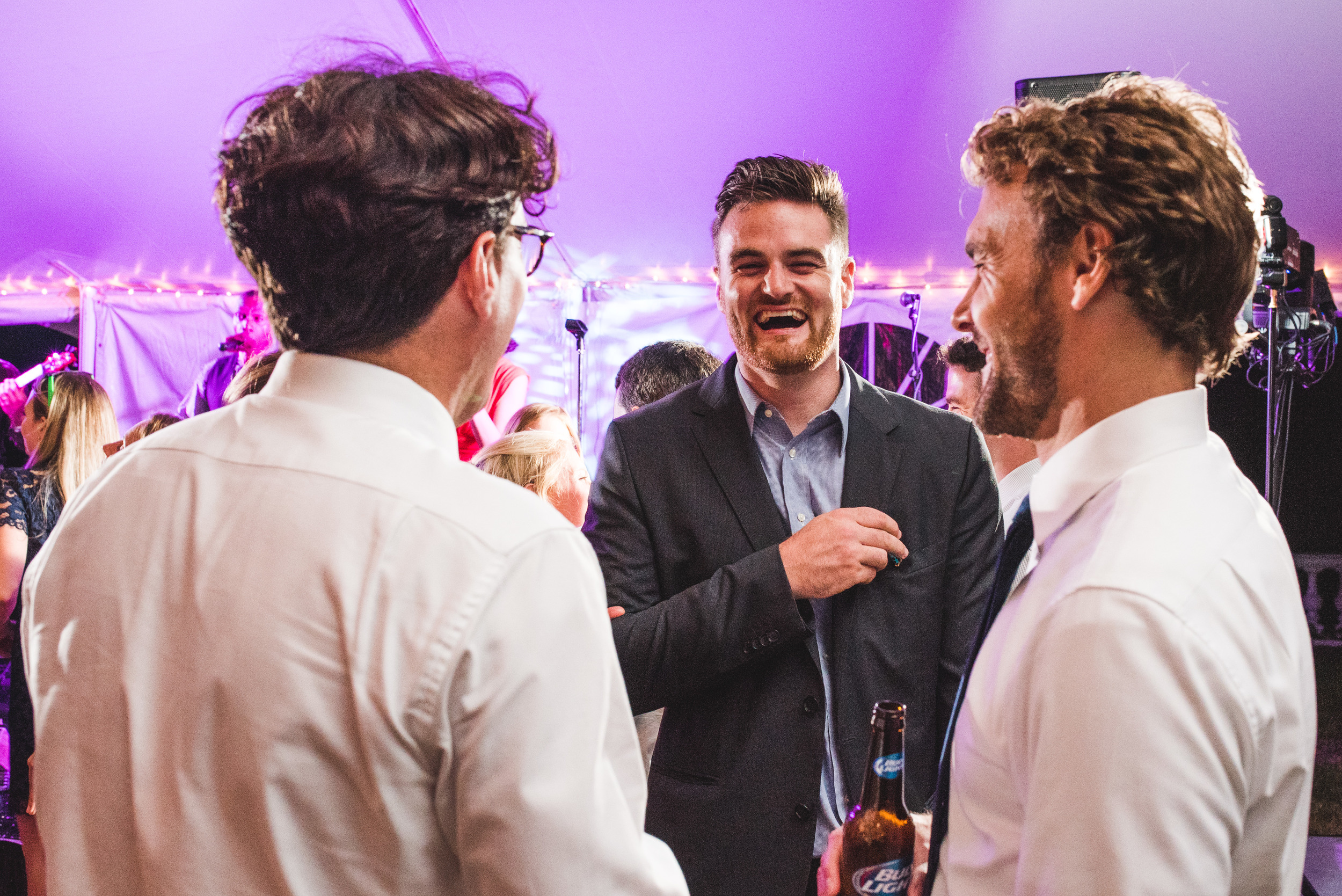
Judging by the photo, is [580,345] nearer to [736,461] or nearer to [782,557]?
[736,461]

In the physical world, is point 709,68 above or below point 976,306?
above

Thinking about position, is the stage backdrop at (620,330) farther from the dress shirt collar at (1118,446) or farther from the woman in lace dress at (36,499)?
the dress shirt collar at (1118,446)

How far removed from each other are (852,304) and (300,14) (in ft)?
12.7

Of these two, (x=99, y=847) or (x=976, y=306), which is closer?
(x=99, y=847)

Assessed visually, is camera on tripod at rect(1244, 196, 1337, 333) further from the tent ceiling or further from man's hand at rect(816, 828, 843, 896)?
man's hand at rect(816, 828, 843, 896)

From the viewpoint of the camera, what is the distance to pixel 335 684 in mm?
757

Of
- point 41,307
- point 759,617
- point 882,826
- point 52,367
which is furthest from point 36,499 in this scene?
point 41,307

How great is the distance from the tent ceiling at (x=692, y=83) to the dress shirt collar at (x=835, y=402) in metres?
2.63

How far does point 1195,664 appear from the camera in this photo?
772 mm

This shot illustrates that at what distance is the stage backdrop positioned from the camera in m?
6.36

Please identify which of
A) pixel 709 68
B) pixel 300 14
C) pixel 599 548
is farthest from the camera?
pixel 709 68

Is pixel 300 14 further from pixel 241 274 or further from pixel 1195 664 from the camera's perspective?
pixel 1195 664

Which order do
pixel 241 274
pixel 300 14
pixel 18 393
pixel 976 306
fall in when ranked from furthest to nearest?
pixel 241 274 < pixel 18 393 < pixel 300 14 < pixel 976 306

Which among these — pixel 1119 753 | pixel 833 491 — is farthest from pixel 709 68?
pixel 1119 753
